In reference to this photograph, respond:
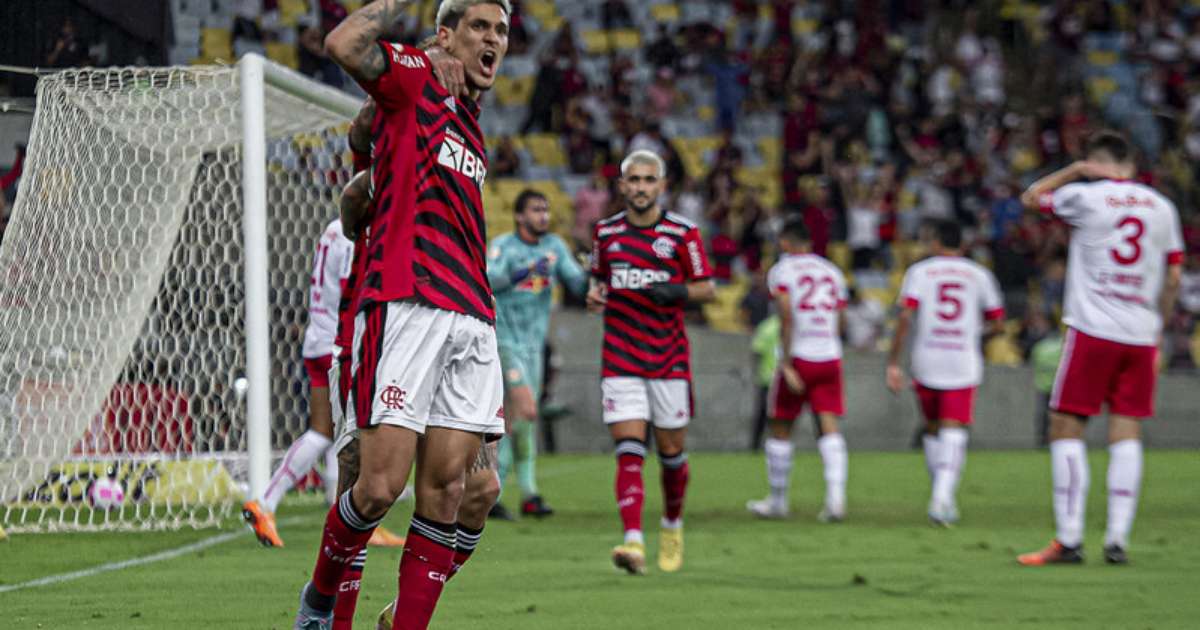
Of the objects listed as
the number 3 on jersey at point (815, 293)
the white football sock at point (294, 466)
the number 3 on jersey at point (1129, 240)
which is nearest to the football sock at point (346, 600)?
the white football sock at point (294, 466)

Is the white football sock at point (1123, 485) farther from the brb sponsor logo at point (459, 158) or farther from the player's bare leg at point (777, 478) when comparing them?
the brb sponsor logo at point (459, 158)

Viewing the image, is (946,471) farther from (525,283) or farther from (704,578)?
(704,578)

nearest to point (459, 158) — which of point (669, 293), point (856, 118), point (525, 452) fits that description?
point (669, 293)

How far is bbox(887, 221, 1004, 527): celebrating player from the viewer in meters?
11.1

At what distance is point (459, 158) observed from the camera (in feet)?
14.7

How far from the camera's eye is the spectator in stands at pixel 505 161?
21.7 metres

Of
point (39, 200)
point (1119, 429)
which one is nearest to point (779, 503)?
point (1119, 429)

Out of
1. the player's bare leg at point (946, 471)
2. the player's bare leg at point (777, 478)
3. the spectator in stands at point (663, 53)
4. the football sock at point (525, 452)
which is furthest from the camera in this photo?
the spectator in stands at point (663, 53)

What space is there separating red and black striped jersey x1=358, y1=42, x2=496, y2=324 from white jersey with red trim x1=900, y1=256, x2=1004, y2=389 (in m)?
7.19

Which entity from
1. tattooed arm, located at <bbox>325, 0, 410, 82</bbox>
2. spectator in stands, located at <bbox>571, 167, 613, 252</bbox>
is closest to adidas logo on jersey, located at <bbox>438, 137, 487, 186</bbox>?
tattooed arm, located at <bbox>325, 0, 410, 82</bbox>

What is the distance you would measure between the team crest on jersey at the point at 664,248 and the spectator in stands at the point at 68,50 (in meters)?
3.17

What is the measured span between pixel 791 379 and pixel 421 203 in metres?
7.18

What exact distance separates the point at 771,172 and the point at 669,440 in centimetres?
1549

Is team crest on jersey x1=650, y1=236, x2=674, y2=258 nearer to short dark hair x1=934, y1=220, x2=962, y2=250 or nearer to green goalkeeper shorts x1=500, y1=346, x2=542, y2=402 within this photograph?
green goalkeeper shorts x1=500, y1=346, x2=542, y2=402
